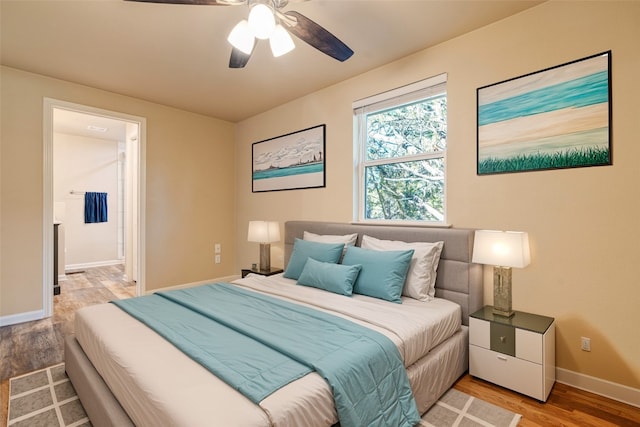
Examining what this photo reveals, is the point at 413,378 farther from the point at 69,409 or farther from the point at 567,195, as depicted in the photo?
the point at 69,409

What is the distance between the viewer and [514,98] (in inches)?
94.7

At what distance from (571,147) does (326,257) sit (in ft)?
6.75

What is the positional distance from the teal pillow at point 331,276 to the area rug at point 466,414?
0.96m

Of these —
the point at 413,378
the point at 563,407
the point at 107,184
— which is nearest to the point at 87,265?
the point at 107,184

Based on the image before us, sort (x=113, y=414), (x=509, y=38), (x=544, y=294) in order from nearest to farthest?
(x=113, y=414) < (x=544, y=294) < (x=509, y=38)

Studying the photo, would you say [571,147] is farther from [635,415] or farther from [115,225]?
[115,225]

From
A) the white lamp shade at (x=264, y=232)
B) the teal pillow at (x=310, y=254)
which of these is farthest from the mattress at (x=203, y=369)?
the white lamp shade at (x=264, y=232)

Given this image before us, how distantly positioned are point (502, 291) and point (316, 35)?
2.21 m

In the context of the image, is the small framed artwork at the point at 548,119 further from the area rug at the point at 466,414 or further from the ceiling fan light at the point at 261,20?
the ceiling fan light at the point at 261,20

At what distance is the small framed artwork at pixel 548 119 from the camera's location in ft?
6.77

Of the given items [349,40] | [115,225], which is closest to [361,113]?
[349,40]

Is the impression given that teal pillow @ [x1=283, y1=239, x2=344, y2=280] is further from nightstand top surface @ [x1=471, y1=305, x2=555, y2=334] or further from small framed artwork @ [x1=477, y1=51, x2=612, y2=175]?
small framed artwork @ [x1=477, y1=51, x2=612, y2=175]

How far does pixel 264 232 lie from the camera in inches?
157

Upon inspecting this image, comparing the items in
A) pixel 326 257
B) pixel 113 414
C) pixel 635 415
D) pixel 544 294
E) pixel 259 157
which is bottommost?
pixel 635 415
